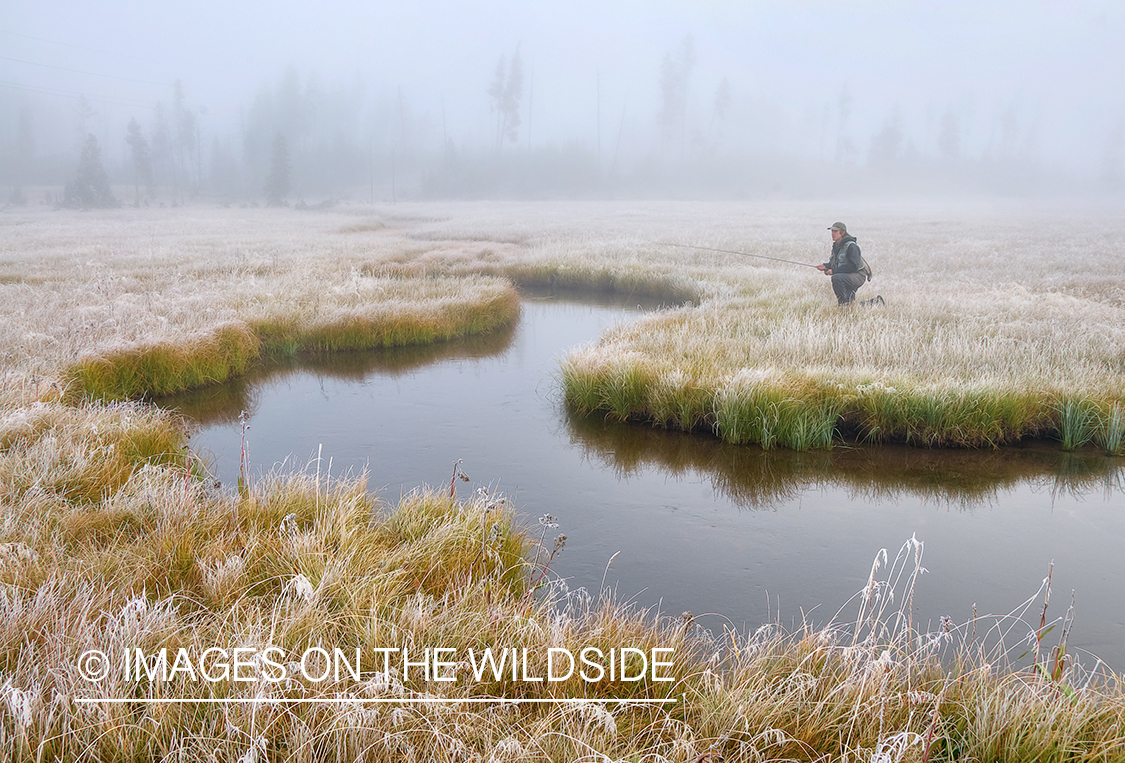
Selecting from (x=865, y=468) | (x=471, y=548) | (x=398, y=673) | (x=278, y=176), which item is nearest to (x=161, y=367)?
(x=471, y=548)

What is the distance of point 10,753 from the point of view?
2.19 m

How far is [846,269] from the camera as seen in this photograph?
13.5m

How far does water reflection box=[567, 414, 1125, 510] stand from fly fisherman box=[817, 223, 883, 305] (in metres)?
6.23

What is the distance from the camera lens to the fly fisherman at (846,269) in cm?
1333

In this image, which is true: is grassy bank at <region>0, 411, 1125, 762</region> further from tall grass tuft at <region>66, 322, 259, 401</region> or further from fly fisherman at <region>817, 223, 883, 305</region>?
fly fisherman at <region>817, 223, 883, 305</region>

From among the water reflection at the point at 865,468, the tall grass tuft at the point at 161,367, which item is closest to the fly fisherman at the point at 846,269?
the water reflection at the point at 865,468

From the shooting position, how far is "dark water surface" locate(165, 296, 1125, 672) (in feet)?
16.0

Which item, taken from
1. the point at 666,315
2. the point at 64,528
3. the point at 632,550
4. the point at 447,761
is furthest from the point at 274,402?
the point at 447,761

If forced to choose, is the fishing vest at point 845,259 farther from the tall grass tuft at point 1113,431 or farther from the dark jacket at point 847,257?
the tall grass tuft at point 1113,431

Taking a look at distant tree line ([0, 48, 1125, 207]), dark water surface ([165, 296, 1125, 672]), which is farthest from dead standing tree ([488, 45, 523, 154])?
dark water surface ([165, 296, 1125, 672])

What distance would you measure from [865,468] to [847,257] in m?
7.41

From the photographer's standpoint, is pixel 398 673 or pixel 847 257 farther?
pixel 847 257

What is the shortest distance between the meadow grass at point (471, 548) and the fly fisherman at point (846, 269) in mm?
855

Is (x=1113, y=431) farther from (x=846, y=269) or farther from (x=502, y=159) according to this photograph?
(x=502, y=159)
